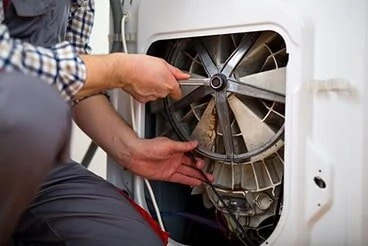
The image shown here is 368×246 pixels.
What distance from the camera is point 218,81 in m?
1.15

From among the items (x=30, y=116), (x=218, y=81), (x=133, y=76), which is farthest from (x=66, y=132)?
(x=218, y=81)

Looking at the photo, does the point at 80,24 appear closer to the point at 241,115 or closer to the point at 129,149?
the point at 129,149

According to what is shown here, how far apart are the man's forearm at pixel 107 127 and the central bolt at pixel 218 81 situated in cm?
23

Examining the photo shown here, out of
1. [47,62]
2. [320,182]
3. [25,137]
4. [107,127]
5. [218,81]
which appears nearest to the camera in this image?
[25,137]

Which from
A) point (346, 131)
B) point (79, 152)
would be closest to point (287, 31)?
point (346, 131)

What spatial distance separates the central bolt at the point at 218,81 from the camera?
115cm

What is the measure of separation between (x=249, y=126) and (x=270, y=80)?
0.11 m

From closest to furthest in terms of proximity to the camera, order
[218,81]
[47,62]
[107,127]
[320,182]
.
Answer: [47,62]
[320,182]
[218,81]
[107,127]

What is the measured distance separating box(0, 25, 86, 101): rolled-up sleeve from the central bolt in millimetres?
342

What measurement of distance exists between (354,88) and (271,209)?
0.33 m

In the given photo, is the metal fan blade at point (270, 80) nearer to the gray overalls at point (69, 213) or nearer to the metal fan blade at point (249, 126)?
the metal fan blade at point (249, 126)

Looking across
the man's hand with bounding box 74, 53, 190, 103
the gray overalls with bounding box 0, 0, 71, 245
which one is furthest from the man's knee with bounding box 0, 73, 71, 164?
the man's hand with bounding box 74, 53, 190, 103

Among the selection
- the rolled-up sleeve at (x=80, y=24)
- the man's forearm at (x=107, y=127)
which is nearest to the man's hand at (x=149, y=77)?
the man's forearm at (x=107, y=127)

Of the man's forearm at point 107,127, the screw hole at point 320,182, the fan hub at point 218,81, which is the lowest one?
the screw hole at point 320,182
